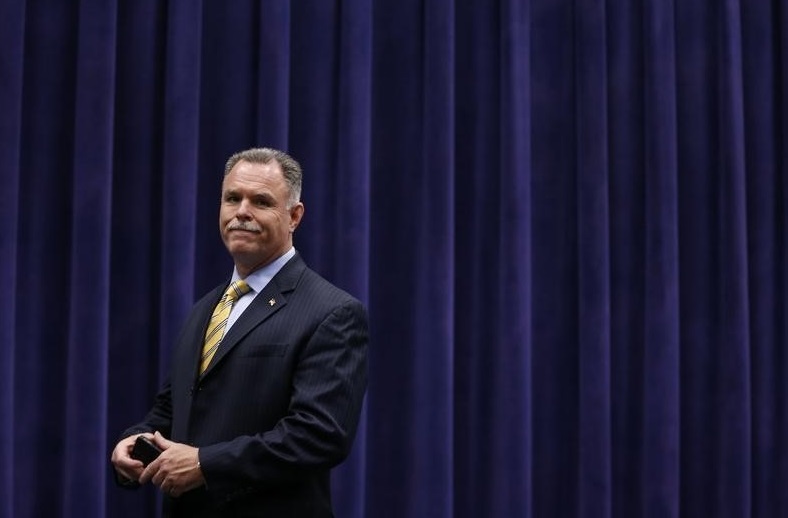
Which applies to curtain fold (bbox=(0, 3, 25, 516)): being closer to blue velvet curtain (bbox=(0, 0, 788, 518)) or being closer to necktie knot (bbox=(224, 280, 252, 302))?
blue velvet curtain (bbox=(0, 0, 788, 518))

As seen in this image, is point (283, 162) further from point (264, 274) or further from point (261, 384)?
point (261, 384)

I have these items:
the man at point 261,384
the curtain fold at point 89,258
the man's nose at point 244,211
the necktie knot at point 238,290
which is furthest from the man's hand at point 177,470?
the curtain fold at point 89,258

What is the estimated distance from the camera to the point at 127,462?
1.53 m

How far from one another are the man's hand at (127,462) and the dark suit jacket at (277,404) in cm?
8

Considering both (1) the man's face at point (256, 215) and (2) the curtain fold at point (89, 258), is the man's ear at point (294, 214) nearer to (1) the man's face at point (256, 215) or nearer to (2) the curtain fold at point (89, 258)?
(1) the man's face at point (256, 215)

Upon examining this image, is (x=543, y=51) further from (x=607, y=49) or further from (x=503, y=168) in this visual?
(x=503, y=168)

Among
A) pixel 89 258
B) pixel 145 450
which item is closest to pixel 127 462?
pixel 145 450

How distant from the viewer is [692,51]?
Result: 106 inches

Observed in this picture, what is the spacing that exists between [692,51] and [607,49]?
0.84ft

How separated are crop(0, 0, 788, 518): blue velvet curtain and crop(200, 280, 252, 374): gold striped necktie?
665mm

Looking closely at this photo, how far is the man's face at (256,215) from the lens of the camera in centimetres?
165

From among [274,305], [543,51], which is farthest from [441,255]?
[274,305]

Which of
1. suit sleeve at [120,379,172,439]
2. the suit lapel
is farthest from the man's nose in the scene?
suit sleeve at [120,379,172,439]

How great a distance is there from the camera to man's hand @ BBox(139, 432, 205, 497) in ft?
4.70
